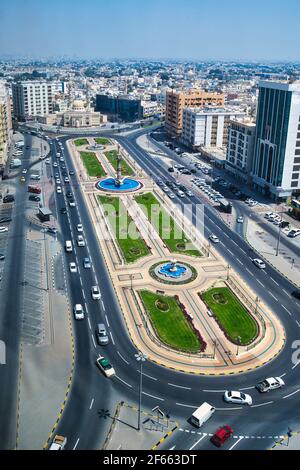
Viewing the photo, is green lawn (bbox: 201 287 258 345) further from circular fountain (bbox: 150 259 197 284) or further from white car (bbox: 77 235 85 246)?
white car (bbox: 77 235 85 246)

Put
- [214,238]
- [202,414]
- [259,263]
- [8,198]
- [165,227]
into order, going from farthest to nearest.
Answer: [8,198]
[165,227]
[214,238]
[259,263]
[202,414]

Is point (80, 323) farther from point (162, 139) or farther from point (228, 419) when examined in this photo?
point (162, 139)

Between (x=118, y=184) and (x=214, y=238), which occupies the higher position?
(x=118, y=184)

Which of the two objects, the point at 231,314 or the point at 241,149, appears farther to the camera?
the point at 241,149

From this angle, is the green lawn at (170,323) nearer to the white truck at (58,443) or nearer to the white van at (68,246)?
the white van at (68,246)

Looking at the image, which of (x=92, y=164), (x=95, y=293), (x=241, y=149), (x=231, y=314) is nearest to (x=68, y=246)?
(x=95, y=293)

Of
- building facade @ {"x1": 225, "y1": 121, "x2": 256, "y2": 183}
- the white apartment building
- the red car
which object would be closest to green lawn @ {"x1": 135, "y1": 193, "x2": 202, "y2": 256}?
building facade @ {"x1": 225, "y1": 121, "x2": 256, "y2": 183}

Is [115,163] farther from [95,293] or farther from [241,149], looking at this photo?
[95,293]
